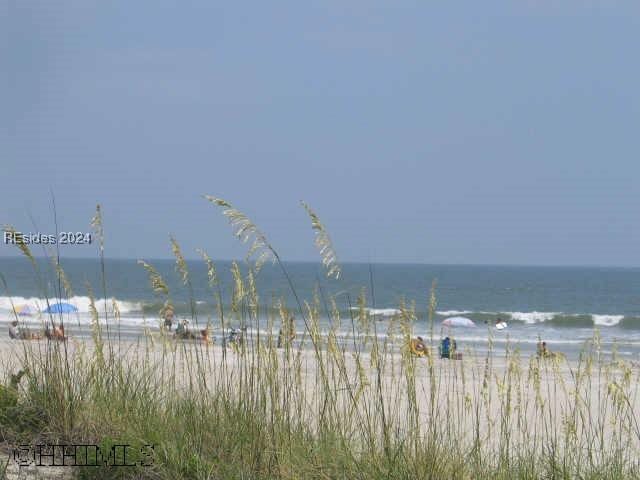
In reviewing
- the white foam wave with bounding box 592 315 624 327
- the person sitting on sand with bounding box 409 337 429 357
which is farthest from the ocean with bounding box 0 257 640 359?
the person sitting on sand with bounding box 409 337 429 357

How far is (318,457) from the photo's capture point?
12.3 ft

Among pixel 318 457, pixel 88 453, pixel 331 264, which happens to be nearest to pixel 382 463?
pixel 318 457

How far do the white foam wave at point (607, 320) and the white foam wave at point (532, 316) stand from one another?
271 cm

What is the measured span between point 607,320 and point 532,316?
446cm

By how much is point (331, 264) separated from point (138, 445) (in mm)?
1308

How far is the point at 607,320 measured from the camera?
47.6 meters

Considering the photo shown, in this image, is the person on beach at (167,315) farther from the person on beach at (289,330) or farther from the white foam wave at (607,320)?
the white foam wave at (607,320)

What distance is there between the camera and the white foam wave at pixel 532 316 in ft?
156

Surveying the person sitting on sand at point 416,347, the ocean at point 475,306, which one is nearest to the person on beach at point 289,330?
the person sitting on sand at point 416,347

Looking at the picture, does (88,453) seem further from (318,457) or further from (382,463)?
(382,463)

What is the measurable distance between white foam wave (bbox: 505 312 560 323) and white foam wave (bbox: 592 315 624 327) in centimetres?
271

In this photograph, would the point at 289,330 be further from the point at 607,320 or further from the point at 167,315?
the point at 607,320

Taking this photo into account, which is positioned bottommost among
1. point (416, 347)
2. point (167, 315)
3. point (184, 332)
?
point (416, 347)

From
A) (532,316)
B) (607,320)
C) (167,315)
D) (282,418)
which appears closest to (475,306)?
(532,316)
